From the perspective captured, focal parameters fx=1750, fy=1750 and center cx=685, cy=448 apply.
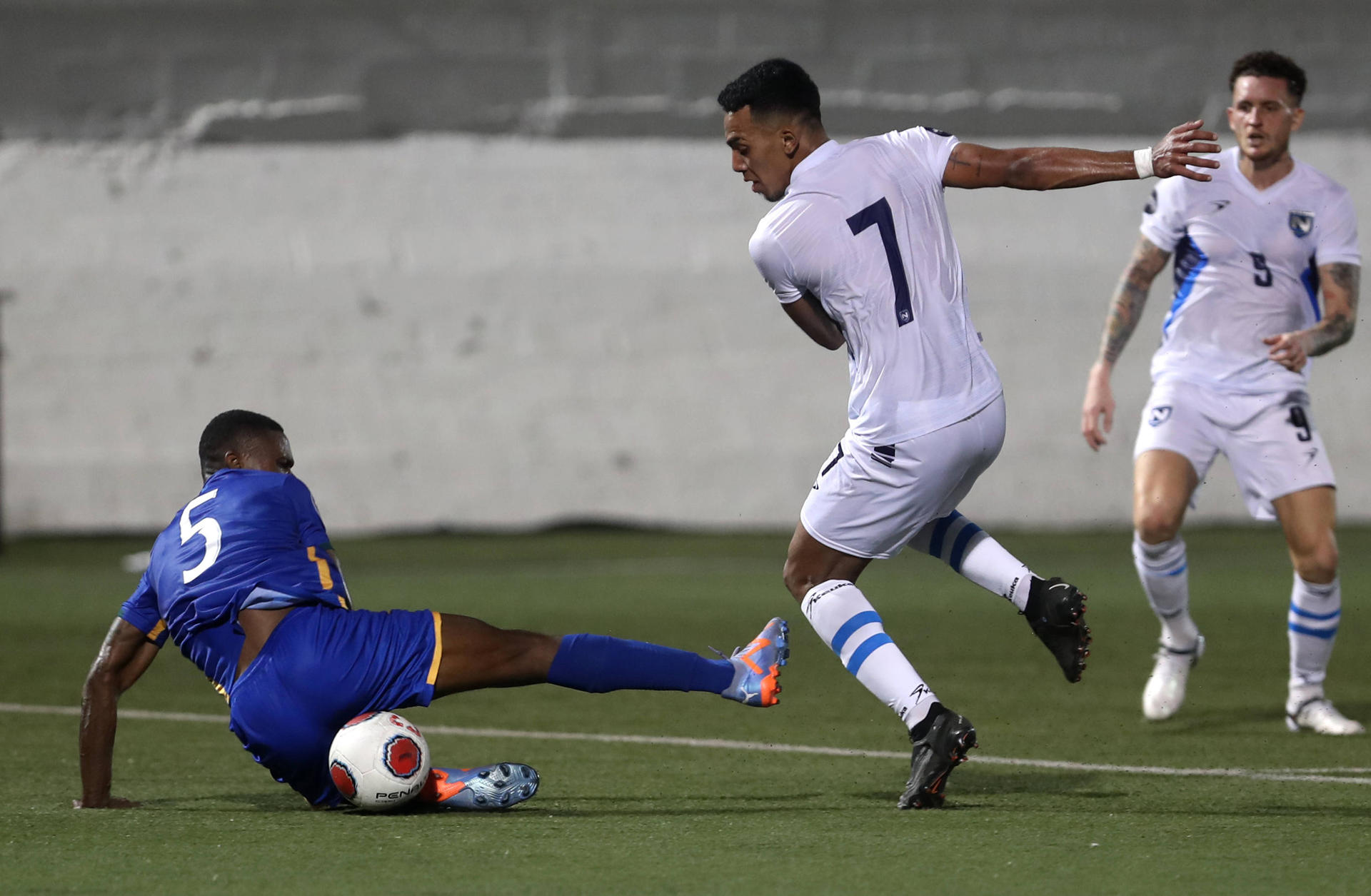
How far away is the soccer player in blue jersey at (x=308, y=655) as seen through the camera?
403 cm

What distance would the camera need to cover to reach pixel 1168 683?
5.85 meters

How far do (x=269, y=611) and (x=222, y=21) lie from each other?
1015 cm

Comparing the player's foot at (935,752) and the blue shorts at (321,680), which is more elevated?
the blue shorts at (321,680)

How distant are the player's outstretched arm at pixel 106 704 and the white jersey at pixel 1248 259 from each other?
135 inches

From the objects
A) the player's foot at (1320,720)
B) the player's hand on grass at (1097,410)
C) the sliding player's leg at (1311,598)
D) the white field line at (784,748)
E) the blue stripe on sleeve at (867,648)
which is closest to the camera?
the blue stripe on sleeve at (867,648)

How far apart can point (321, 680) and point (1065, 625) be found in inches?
69.1

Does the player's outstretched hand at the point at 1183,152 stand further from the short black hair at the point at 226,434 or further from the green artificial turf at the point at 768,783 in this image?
the short black hair at the point at 226,434

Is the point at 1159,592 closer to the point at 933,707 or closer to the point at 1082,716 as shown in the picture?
the point at 1082,716

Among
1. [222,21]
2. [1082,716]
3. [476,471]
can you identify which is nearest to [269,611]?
[1082,716]

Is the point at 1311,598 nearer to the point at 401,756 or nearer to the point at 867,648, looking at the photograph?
the point at 867,648

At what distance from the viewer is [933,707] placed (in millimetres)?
4031

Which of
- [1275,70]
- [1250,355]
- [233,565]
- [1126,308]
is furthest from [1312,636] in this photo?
[233,565]

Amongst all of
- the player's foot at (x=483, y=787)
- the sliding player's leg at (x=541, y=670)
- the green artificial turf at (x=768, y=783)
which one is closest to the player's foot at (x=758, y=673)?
the sliding player's leg at (x=541, y=670)

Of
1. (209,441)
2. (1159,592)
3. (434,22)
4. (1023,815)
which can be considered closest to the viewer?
(1023,815)
